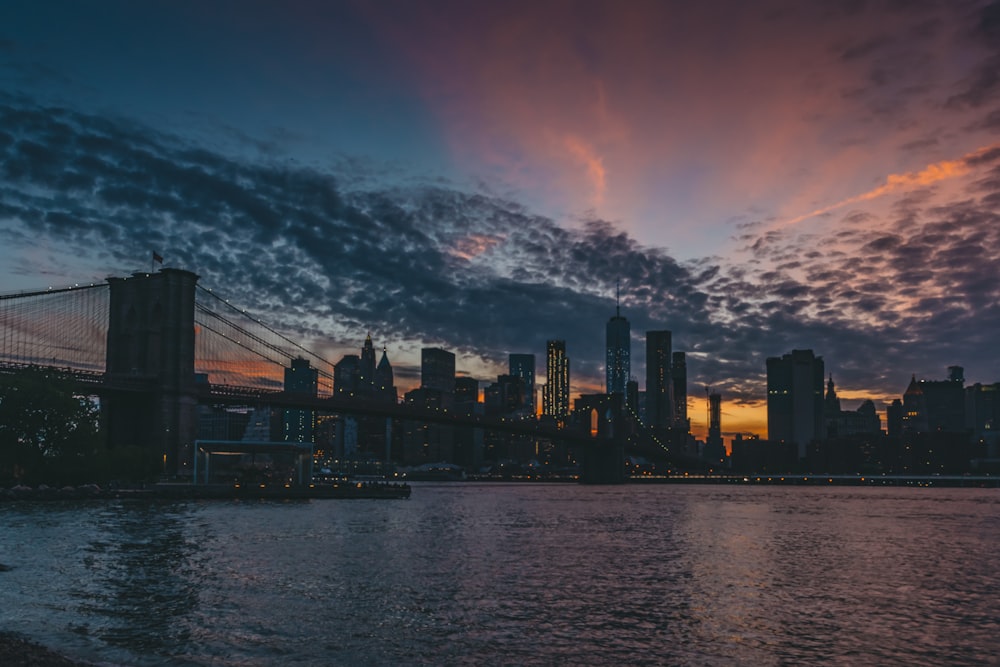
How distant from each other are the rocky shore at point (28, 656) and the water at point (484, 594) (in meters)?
1.46

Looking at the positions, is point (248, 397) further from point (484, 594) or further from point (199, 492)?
point (484, 594)

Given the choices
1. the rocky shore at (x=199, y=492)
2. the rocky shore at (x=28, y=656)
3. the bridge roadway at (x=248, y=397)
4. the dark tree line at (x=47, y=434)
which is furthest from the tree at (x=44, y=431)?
the rocky shore at (x=28, y=656)

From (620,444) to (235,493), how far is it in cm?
10089

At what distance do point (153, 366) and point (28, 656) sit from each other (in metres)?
96.9

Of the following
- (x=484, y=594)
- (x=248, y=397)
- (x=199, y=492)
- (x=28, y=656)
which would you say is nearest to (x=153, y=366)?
(x=248, y=397)

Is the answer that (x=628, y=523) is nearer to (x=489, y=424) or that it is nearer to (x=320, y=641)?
(x=320, y=641)

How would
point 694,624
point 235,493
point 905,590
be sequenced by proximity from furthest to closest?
point 235,493, point 905,590, point 694,624

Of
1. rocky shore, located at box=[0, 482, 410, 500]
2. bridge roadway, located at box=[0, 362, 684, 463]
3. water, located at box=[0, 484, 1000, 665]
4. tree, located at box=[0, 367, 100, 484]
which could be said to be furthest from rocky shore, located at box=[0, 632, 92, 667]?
bridge roadway, located at box=[0, 362, 684, 463]

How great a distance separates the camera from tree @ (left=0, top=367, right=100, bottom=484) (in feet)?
270

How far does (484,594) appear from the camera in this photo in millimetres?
32969

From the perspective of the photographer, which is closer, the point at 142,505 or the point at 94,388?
the point at 142,505

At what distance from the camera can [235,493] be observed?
316 ft

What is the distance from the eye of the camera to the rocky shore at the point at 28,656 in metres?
18.2

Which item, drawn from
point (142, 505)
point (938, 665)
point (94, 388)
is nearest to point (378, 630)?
point (938, 665)
